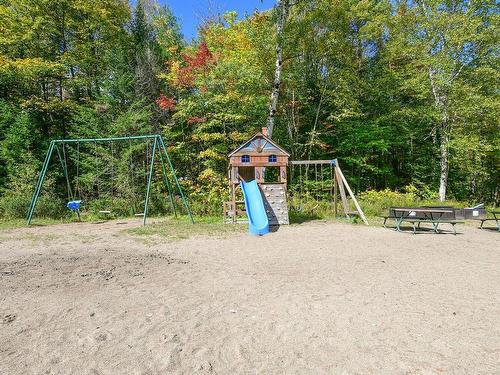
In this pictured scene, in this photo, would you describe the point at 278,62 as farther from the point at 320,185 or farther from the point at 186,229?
the point at 186,229

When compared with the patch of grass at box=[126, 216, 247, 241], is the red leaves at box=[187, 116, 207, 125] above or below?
above

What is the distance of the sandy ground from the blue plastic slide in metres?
1.90

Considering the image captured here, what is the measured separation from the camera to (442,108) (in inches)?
611

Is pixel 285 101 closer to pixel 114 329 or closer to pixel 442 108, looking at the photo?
pixel 442 108

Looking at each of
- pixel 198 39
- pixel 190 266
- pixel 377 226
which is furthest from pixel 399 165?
pixel 190 266

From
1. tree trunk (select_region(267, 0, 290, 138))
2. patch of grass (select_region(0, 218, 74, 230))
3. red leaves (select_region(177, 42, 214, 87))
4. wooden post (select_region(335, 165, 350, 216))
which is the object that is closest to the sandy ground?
patch of grass (select_region(0, 218, 74, 230))

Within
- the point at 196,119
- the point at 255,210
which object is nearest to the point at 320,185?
the point at 196,119

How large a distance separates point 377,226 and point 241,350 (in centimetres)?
838

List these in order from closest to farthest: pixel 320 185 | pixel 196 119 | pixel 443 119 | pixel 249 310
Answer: pixel 249 310 < pixel 443 119 < pixel 196 119 < pixel 320 185

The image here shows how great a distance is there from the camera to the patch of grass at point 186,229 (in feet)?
27.7

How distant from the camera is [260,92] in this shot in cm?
1567

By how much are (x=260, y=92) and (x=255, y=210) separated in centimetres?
806

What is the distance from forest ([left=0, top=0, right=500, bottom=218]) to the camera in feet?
47.1

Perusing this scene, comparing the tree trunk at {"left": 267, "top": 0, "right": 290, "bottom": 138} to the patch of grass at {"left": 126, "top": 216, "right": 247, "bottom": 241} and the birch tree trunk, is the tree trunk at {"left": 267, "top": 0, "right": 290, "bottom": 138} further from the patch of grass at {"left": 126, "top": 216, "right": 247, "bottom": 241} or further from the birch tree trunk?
the birch tree trunk
